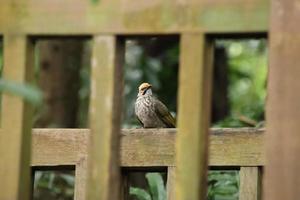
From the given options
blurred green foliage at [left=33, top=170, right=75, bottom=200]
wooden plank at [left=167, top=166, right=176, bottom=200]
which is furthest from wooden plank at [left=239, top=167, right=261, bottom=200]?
blurred green foliage at [left=33, top=170, right=75, bottom=200]

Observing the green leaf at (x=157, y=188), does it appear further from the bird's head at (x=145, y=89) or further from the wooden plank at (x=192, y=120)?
the bird's head at (x=145, y=89)

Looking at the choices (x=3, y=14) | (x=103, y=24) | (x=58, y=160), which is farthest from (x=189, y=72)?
(x=58, y=160)

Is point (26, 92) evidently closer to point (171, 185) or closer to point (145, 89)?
point (171, 185)

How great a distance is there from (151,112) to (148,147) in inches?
135

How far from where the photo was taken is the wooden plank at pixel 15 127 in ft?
7.33

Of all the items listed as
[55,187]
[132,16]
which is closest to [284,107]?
[132,16]

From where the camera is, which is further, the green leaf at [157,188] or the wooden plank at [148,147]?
the green leaf at [157,188]

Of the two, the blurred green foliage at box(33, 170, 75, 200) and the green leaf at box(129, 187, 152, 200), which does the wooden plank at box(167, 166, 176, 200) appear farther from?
the blurred green foliage at box(33, 170, 75, 200)

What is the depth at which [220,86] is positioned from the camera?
27.4 ft

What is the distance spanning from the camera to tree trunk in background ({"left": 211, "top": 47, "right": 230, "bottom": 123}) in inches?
323

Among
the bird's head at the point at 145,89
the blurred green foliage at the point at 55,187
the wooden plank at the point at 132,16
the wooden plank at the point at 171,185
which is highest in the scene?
the bird's head at the point at 145,89

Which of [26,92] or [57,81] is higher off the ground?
[57,81]

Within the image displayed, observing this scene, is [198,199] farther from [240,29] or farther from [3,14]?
[3,14]

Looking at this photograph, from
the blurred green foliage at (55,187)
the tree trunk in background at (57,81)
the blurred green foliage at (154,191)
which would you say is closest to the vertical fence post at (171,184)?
the blurred green foliage at (154,191)
